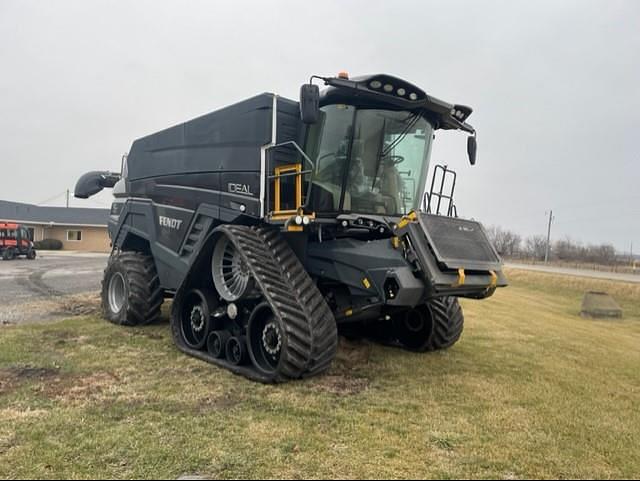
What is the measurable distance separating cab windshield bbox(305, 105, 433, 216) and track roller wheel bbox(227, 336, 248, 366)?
1.80 meters

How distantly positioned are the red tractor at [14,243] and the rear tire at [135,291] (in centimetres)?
2686

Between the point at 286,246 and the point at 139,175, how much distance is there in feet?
14.6

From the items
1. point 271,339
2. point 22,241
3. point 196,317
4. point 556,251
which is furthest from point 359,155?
point 556,251

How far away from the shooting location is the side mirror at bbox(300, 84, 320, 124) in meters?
5.13

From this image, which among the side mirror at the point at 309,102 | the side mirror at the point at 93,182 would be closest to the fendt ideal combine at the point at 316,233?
the side mirror at the point at 309,102

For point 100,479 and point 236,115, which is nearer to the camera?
point 100,479

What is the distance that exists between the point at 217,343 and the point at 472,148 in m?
4.37

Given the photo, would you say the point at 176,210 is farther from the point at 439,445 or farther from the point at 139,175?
the point at 439,445

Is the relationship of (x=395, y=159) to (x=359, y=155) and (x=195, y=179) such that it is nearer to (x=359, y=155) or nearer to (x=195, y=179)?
(x=359, y=155)

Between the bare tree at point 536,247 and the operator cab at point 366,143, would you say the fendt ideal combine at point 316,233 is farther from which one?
the bare tree at point 536,247

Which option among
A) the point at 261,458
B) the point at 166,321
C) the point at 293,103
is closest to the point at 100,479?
the point at 261,458

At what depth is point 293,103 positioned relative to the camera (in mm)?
6473

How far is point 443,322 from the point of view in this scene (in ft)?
23.3

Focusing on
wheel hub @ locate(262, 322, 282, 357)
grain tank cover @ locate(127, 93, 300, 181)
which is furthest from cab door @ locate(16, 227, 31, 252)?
wheel hub @ locate(262, 322, 282, 357)
